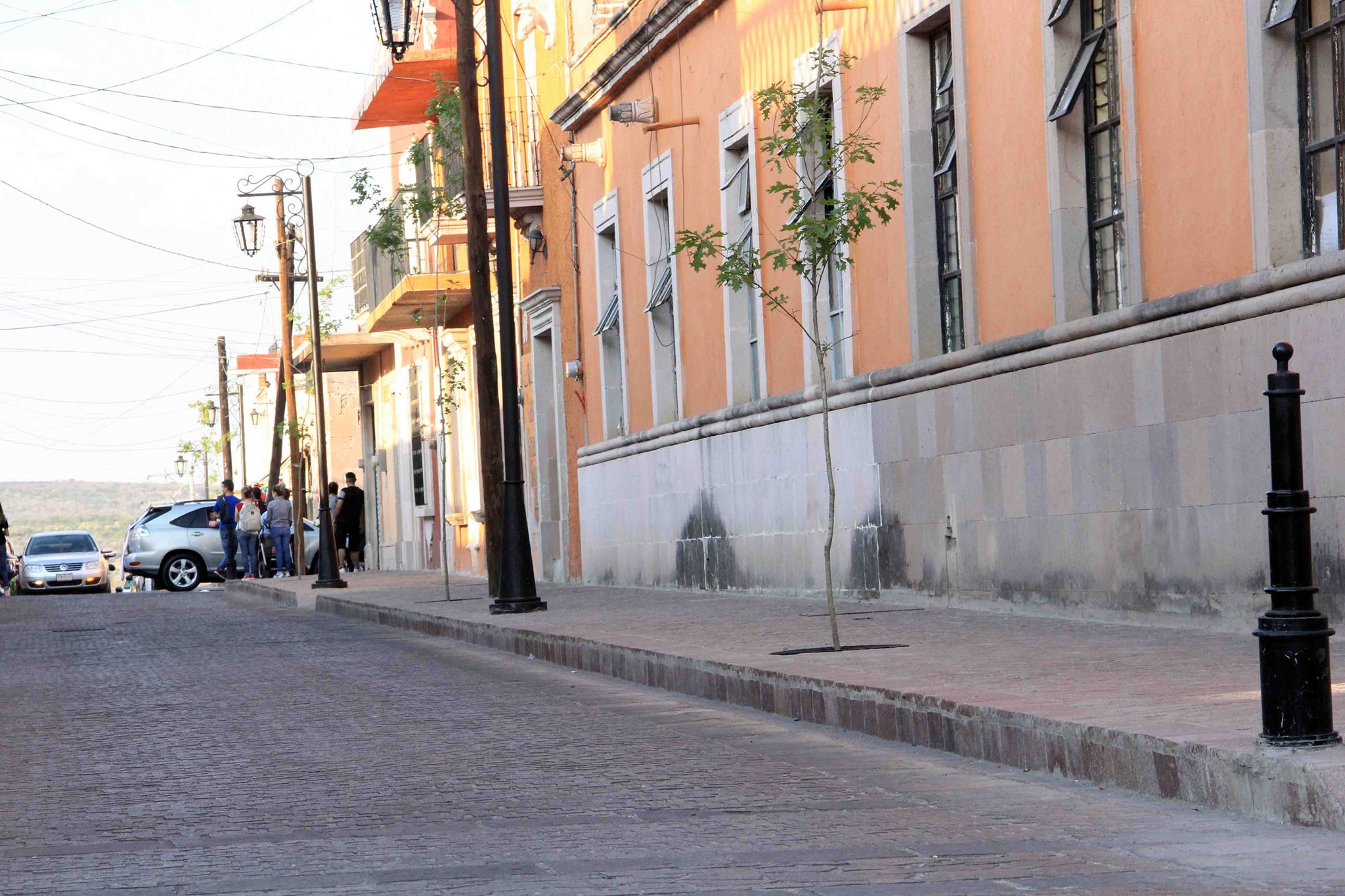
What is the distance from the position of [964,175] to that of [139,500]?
175924mm

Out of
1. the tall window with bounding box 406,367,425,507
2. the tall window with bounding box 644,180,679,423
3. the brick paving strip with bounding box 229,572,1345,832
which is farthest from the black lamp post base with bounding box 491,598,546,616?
the tall window with bounding box 406,367,425,507

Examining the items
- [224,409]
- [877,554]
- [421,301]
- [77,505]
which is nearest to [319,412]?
[421,301]

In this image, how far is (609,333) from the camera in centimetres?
2605

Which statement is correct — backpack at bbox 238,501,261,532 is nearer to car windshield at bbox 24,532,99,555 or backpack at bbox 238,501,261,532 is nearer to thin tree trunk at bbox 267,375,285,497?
car windshield at bbox 24,532,99,555

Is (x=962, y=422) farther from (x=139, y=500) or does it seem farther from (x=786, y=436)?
(x=139, y=500)

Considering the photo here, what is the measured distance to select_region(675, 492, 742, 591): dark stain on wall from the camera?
20766 millimetres

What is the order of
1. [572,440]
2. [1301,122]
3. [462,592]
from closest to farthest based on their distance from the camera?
[1301,122], [462,592], [572,440]

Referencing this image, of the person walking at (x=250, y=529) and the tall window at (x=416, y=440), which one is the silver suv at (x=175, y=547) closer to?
the person walking at (x=250, y=529)

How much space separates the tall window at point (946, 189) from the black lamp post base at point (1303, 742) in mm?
9552

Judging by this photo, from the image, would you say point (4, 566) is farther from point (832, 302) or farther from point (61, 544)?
point (832, 302)

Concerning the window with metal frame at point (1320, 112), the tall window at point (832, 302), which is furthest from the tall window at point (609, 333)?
the window with metal frame at point (1320, 112)

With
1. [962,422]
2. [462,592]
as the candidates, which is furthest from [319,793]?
[462,592]

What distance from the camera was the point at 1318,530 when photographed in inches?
414

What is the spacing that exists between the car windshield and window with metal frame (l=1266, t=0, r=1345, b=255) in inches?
1276
